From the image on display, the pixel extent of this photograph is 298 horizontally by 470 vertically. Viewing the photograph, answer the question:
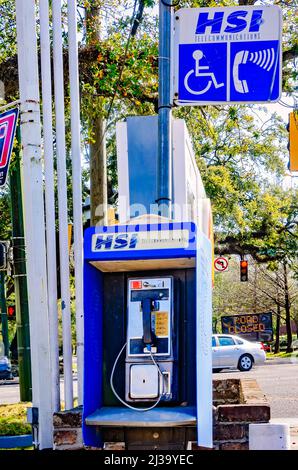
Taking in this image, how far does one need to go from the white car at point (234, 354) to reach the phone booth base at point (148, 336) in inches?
680

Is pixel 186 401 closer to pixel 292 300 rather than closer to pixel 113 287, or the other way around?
pixel 113 287

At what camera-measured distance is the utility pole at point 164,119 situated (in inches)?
202

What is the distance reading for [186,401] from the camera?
4.74 metres

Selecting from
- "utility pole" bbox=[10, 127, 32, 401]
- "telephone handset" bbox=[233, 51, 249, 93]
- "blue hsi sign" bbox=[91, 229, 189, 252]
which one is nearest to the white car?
"utility pole" bbox=[10, 127, 32, 401]

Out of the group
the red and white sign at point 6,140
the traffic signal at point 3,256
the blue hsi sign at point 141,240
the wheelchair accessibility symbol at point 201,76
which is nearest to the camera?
the blue hsi sign at point 141,240

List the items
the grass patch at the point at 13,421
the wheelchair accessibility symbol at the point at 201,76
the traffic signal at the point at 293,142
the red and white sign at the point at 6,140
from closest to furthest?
1. the red and white sign at the point at 6,140
2. the wheelchair accessibility symbol at the point at 201,76
3. the grass patch at the point at 13,421
4. the traffic signal at the point at 293,142

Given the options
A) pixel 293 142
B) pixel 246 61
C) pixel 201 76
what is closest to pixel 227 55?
pixel 246 61

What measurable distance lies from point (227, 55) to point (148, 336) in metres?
2.40

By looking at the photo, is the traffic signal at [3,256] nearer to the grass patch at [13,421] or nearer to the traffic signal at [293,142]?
the grass patch at [13,421]

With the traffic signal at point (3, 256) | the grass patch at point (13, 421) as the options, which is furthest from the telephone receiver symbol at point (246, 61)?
the traffic signal at point (3, 256)

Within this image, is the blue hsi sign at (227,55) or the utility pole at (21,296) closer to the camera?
the blue hsi sign at (227,55)

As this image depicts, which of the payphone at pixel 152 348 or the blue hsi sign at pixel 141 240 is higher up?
the blue hsi sign at pixel 141 240

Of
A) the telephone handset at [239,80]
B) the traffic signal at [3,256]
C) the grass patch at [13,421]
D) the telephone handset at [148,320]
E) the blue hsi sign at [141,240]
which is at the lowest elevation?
the grass patch at [13,421]

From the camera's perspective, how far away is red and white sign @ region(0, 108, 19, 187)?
522 cm
